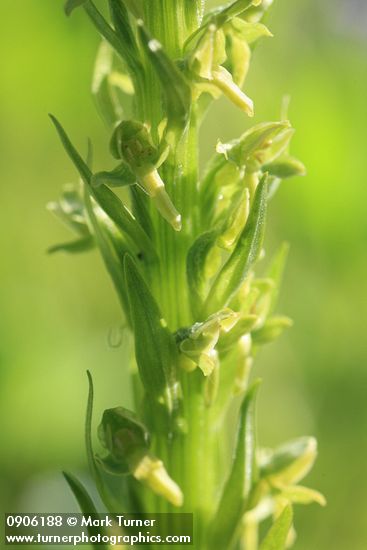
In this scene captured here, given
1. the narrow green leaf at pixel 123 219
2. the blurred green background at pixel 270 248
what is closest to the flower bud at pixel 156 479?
the narrow green leaf at pixel 123 219

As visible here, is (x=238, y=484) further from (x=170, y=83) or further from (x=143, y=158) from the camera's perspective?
(x=170, y=83)

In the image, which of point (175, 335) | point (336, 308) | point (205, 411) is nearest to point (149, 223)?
point (175, 335)

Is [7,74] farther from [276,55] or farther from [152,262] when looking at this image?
[152,262]

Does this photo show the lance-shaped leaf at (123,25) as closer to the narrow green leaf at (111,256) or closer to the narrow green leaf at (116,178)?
the narrow green leaf at (116,178)

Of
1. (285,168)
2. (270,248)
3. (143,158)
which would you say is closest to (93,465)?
(143,158)

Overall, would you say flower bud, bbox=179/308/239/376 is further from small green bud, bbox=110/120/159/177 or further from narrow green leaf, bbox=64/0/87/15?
narrow green leaf, bbox=64/0/87/15

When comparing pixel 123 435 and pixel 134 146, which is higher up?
pixel 134 146
